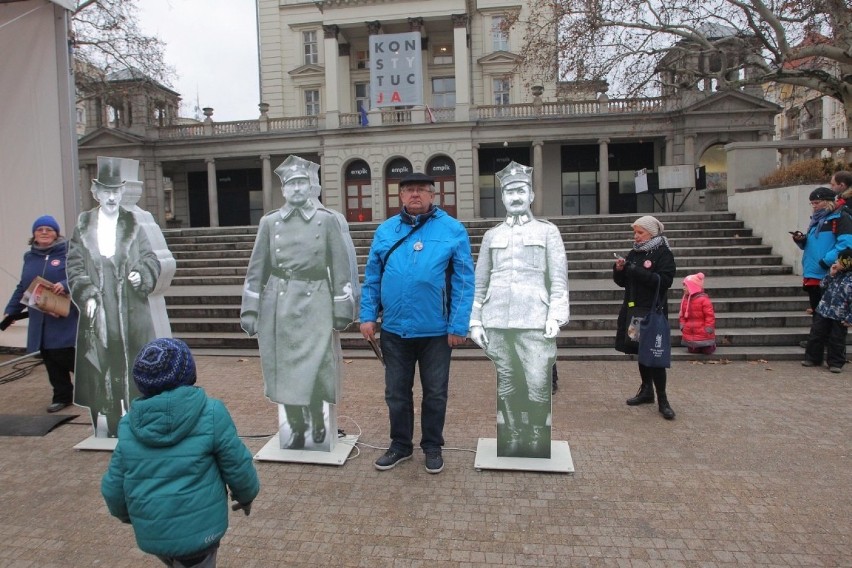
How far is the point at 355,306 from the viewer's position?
4832 millimetres

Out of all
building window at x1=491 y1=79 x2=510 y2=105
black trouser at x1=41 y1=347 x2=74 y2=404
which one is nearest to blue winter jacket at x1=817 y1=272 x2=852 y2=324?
black trouser at x1=41 y1=347 x2=74 y2=404

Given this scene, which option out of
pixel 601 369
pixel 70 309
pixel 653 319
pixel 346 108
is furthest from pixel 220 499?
pixel 346 108

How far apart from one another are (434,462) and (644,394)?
2.67 metres

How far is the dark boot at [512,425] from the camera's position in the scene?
4.73 metres

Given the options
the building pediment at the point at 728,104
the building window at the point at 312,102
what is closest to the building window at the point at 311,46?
the building window at the point at 312,102

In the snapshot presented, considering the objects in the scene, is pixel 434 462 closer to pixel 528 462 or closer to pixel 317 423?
pixel 528 462

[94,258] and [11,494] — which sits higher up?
[94,258]

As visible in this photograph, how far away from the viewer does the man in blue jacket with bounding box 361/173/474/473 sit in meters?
4.47

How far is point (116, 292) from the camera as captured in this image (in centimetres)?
522

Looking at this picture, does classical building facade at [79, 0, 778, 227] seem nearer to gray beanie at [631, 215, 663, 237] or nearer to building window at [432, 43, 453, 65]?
building window at [432, 43, 453, 65]

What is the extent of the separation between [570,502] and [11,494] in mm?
3894

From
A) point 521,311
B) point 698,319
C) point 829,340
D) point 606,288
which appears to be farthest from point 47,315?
point 829,340

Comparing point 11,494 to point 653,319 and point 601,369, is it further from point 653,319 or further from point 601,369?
point 601,369

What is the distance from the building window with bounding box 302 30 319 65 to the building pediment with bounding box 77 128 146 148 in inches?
394
